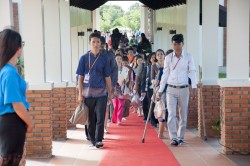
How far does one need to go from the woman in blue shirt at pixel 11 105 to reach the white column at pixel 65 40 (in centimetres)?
652

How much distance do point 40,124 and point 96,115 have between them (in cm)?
106

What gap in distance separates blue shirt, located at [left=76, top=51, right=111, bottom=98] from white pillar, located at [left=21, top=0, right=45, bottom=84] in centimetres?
73

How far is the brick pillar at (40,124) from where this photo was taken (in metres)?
7.18

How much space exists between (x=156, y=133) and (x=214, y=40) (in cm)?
224

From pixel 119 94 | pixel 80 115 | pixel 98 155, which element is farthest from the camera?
pixel 119 94

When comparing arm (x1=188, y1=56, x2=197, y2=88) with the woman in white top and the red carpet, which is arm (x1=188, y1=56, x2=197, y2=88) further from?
the woman in white top

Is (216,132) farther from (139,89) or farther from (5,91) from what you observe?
(5,91)

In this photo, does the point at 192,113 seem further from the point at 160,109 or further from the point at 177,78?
the point at 177,78

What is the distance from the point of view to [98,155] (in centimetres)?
746

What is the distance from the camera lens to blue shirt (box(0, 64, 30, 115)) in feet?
12.5

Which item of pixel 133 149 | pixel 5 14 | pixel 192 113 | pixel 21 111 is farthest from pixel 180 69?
pixel 21 111

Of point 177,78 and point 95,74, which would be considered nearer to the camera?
point 95,74

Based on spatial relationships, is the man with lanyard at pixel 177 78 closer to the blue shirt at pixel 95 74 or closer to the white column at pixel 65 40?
the blue shirt at pixel 95 74

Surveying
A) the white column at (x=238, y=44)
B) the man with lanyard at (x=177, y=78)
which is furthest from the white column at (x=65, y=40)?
the white column at (x=238, y=44)
